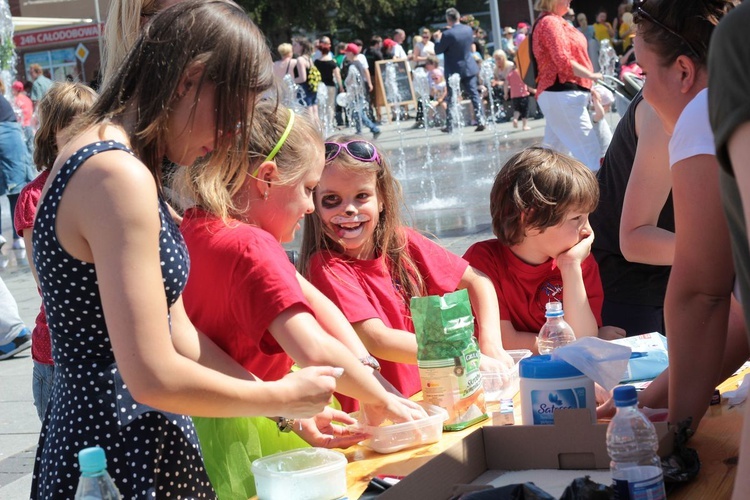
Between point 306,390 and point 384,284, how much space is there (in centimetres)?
138

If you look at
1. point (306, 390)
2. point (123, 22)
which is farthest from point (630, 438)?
point (123, 22)

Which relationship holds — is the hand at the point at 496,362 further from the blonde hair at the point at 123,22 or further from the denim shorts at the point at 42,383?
the denim shorts at the point at 42,383

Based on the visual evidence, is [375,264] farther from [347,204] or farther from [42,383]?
[42,383]

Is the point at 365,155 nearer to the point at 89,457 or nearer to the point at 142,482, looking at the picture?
the point at 142,482

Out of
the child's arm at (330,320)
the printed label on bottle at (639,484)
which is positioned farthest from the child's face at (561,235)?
the printed label on bottle at (639,484)

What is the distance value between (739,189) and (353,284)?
207 cm

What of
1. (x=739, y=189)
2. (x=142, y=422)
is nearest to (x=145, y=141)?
(x=142, y=422)

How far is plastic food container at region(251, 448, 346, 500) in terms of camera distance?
197cm

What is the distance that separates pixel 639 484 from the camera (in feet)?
5.30

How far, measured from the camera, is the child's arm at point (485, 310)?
311cm

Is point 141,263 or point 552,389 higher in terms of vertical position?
point 141,263

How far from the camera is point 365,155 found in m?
3.11

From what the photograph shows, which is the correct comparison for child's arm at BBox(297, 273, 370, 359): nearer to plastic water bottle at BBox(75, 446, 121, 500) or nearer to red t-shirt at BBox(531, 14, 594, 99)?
plastic water bottle at BBox(75, 446, 121, 500)

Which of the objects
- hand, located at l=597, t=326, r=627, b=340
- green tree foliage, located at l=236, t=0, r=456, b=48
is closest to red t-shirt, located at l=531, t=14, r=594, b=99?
hand, located at l=597, t=326, r=627, b=340
